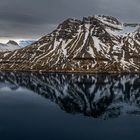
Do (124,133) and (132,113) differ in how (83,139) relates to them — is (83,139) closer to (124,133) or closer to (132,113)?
(124,133)

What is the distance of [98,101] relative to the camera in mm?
182875

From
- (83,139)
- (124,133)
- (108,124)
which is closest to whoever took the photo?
(83,139)

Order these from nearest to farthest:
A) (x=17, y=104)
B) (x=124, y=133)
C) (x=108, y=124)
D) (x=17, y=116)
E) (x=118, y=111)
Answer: (x=124, y=133)
(x=108, y=124)
(x=17, y=116)
(x=118, y=111)
(x=17, y=104)

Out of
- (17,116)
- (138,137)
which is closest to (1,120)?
(17,116)

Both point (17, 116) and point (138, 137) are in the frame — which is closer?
point (138, 137)

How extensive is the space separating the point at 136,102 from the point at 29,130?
276ft

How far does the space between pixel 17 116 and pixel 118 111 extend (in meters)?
40.9

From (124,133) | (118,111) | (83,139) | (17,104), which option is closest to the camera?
(83,139)

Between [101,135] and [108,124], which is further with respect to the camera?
[108,124]

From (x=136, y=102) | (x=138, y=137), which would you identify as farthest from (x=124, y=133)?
(x=136, y=102)

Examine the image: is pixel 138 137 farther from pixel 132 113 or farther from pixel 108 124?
pixel 132 113

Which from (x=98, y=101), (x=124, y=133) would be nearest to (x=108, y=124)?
(x=124, y=133)

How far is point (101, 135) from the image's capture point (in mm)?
104375

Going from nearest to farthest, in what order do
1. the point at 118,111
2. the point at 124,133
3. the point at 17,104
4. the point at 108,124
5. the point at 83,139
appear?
1. the point at 83,139
2. the point at 124,133
3. the point at 108,124
4. the point at 118,111
5. the point at 17,104
